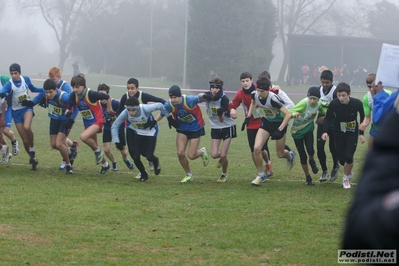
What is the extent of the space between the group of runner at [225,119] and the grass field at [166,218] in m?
0.53

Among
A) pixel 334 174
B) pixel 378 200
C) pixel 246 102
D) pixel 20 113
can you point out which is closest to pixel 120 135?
pixel 20 113

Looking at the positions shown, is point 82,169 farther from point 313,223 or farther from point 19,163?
point 313,223

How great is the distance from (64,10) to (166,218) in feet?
215

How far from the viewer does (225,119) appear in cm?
1169

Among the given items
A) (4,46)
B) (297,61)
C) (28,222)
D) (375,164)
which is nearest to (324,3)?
(297,61)

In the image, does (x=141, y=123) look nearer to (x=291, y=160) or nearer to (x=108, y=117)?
(x=108, y=117)

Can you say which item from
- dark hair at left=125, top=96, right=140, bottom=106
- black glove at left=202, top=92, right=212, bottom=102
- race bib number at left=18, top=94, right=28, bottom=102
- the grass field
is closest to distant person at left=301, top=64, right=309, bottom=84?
the grass field

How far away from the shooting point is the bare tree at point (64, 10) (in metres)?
69.4

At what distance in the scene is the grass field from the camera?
254 inches

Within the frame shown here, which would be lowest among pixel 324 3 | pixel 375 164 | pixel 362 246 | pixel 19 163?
pixel 19 163

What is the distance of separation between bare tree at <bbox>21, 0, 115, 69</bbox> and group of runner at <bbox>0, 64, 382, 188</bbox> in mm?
58337

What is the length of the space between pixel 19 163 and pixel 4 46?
7871 centimetres

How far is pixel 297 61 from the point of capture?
51312 mm

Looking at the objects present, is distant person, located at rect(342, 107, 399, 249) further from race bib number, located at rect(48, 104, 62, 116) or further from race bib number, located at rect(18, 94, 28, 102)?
race bib number, located at rect(18, 94, 28, 102)
